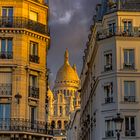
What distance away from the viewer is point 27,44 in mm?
53656

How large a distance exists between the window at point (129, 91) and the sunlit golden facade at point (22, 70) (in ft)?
26.8

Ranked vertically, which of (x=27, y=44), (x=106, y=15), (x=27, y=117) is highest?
(x=106, y=15)

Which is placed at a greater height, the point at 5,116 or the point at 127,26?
the point at 127,26

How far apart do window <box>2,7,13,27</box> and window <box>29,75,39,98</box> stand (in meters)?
5.57

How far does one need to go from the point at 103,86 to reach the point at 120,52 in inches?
154

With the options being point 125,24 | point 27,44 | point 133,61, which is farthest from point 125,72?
point 27,44

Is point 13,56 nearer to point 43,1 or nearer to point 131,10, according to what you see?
point 43,1

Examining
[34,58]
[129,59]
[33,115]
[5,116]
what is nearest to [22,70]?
[34,58]

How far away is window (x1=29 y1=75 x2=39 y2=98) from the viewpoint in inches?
2097

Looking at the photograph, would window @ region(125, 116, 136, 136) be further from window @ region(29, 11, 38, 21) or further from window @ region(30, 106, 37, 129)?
window @ region(29, 11, 38, 21)

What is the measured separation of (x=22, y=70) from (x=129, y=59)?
1127 centimetres

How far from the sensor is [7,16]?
54.0 meters

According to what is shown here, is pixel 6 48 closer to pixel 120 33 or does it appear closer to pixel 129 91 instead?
pixel 120 33

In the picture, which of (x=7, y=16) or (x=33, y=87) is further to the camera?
(x=7, y=16)
